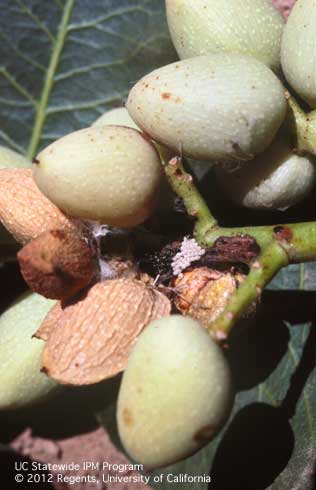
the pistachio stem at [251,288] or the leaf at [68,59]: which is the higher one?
the leaf at [68,59]

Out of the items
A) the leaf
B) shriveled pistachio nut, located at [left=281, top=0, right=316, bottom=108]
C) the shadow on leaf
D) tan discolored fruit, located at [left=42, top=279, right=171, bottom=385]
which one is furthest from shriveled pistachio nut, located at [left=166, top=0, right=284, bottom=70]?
the shadow on leaf

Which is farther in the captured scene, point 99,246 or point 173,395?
point 99,246

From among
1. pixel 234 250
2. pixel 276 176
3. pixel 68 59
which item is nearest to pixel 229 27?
pixel 276 176

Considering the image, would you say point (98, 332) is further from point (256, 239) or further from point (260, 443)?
point (260, 443)

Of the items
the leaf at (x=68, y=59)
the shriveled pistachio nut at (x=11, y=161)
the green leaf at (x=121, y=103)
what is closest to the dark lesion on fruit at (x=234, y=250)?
the green leaf at (x=121, y=103)

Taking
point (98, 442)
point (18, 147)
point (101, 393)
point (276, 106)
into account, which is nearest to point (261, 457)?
point (101, 393)

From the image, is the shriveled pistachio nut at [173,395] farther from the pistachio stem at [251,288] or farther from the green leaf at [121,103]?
the green leaf at [121,103]
